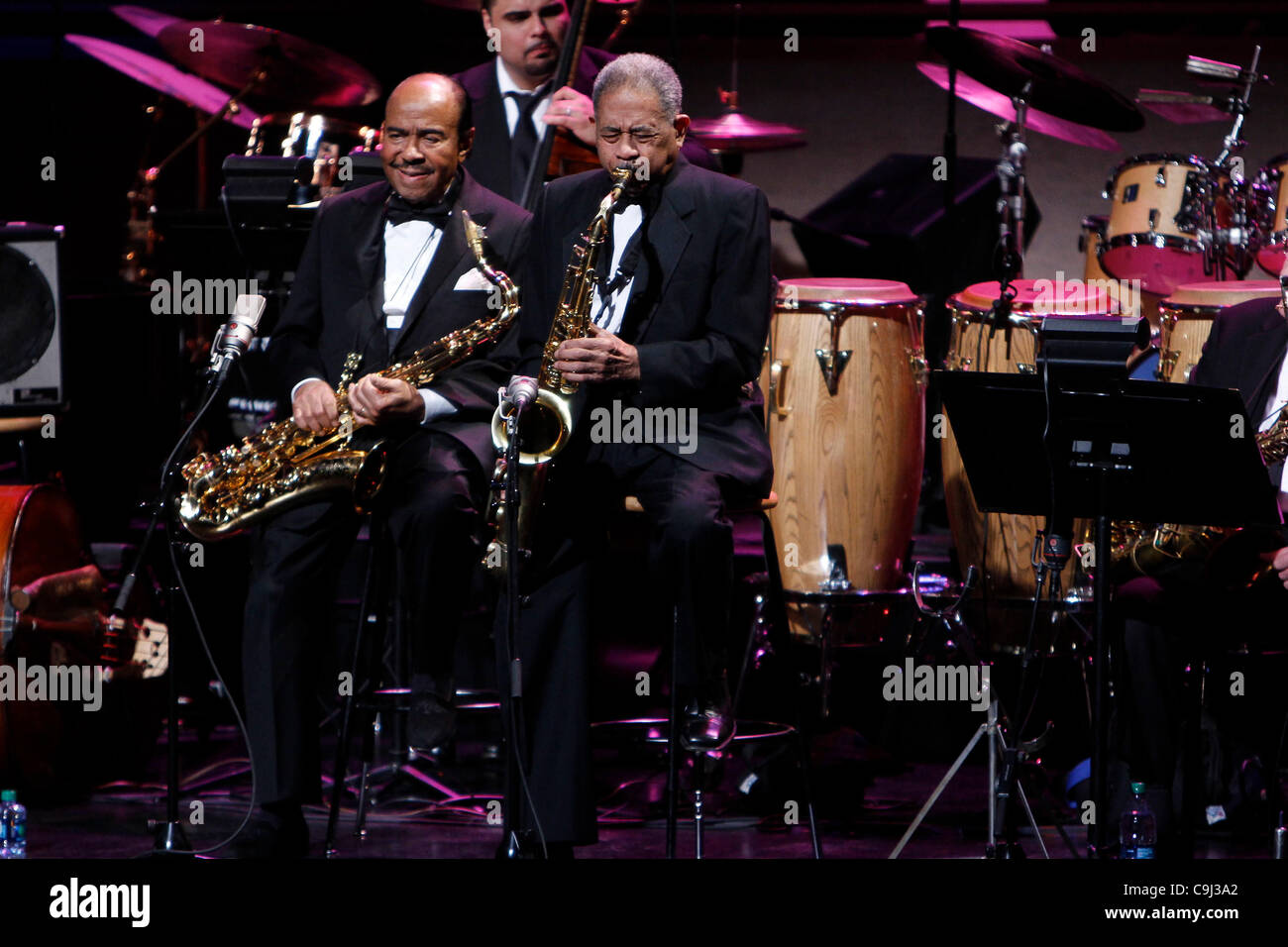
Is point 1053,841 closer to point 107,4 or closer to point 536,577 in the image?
point 536,577

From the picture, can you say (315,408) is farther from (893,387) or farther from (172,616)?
(893,387)

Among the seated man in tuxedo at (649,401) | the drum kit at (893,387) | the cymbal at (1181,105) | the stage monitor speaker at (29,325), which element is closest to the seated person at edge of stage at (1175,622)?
the drum kit at (893,387)

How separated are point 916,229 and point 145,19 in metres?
3.37

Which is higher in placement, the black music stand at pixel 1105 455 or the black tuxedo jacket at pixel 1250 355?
the black tuxedo jacket at pixel 1250 355

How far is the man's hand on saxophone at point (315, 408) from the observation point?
4.76m

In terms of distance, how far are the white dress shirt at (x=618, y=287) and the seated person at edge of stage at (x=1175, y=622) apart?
1527 mm

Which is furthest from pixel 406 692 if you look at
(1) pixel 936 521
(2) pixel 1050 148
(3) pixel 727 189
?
(2) pixel 1050 148

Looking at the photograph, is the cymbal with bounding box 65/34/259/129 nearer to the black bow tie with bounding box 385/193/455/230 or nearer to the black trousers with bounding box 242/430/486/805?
the black bow tie with bounding box 385/193/455/230

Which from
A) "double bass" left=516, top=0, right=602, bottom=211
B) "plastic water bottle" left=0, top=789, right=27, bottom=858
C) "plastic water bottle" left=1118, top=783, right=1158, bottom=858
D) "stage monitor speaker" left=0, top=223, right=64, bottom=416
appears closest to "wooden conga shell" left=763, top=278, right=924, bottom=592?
"double bass" left=516, top=0, right=602, bottom=211

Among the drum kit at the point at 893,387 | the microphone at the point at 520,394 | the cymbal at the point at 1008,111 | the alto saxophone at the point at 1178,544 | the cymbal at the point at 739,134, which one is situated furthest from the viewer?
the cymbal at the point at 739,134

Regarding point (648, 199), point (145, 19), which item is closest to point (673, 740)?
point (648, 199)

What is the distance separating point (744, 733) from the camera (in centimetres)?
508

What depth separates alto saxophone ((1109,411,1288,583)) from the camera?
466cm

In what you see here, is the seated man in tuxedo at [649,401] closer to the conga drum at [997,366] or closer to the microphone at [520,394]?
the microphone at [520,394]
